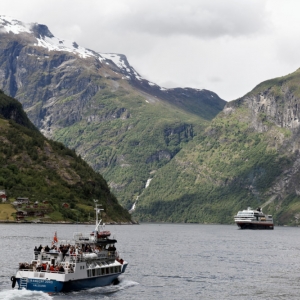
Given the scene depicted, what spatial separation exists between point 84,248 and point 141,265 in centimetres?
3829

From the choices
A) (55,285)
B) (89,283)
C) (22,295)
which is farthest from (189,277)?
(22,295)

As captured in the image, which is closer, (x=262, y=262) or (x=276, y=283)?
(x=276, y=283)

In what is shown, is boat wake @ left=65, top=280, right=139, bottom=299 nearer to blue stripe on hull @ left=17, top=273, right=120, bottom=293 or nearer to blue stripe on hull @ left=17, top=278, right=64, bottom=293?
blue stripe on hull @ left=17, top=273, right=120, bottom=293

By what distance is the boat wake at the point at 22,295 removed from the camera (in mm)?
109188

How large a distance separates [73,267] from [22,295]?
10314 millimetres

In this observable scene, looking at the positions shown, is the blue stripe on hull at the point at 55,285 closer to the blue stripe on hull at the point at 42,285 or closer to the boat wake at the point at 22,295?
the blue stripe on hull at the point at 42,285

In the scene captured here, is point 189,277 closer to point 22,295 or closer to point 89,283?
point 89,283

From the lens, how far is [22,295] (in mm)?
110625

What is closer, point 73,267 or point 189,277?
point 73,267

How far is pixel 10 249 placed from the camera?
188 metres

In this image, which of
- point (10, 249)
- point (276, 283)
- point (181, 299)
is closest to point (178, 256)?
point (10, 249)

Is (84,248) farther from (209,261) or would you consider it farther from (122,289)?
(209,261)

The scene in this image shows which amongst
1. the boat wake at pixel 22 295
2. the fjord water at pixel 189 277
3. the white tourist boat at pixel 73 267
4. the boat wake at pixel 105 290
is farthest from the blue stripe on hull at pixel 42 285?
the boat wake at pixel 105 290

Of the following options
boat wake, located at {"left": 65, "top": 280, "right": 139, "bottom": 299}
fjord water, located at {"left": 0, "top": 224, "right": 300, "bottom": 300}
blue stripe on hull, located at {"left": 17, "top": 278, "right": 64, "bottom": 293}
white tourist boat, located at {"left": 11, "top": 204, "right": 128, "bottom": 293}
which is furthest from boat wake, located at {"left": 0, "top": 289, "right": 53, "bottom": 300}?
boat wake, located at {"left": 65, "top": 280, "right": 139, "bottom": 299}
